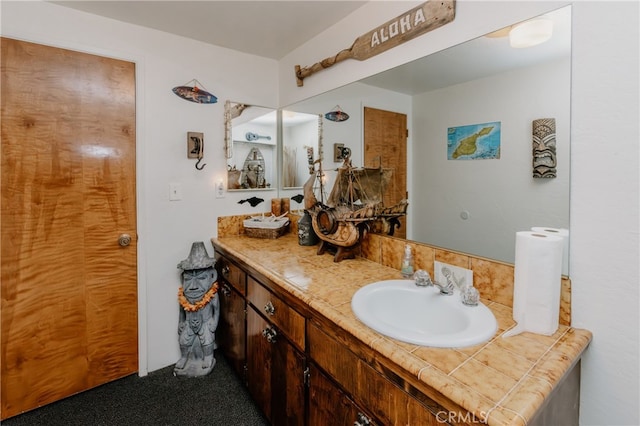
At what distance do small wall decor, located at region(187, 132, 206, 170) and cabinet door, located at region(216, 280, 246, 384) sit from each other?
3.02ft

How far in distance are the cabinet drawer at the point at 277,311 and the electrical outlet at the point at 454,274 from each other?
0.63m

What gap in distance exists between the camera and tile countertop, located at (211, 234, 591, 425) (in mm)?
635

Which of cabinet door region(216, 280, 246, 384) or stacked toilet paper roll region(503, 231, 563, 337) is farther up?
stacked toilet paper roll region(503, 231, 563, 337)

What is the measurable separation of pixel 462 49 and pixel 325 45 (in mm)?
1019

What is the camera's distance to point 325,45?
199 cm

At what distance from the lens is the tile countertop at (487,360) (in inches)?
25.0

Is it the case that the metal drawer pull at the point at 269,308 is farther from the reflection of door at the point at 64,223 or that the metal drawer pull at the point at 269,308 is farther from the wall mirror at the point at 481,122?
the reflection of door at the point at 64,223

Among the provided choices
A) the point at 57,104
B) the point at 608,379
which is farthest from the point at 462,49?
the point at 57,104

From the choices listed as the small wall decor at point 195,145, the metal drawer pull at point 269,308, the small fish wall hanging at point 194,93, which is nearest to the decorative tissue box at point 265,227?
the small wall decor at point 195,145

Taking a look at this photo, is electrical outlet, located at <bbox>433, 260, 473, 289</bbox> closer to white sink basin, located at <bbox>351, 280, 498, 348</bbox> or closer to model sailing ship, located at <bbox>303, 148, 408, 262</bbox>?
white sink basin, located at <bbox>351, 280, 498, 348</bbox>

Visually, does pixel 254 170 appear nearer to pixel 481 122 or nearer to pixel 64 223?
pixel 64 223

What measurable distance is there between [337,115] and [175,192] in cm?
124

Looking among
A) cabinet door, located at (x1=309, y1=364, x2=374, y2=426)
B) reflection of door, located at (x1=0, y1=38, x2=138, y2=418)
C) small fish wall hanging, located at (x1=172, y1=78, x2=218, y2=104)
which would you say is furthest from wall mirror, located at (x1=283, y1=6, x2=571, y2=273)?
reflection of door, located at (x1=0, y1=38, x2=138, y2=418)

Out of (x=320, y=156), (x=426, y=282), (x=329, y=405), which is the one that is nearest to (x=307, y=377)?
(x=329, y=405)
